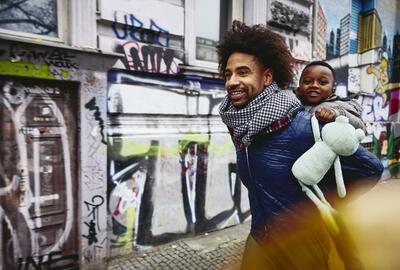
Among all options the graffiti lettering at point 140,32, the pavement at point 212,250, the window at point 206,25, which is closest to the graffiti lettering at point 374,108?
the pavement at point 212,250

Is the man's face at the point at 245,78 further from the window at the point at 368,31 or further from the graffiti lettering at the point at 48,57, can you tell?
the window at the point at 368,31

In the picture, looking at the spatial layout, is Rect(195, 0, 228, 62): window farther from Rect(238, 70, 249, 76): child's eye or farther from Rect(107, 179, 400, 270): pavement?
Rect(238, 70, 249, 76): child's eye

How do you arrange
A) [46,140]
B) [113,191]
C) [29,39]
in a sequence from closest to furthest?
1. [29,39]
2. [46,140]
3. [113,191]

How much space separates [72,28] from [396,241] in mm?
4938

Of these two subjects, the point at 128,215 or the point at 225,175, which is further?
the point at 225,175

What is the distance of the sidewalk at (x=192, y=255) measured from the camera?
13.1 feet

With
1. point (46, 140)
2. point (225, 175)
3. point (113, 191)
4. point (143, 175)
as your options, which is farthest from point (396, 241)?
point (46, 140)

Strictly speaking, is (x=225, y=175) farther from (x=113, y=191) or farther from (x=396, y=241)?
(x=396, y=241)

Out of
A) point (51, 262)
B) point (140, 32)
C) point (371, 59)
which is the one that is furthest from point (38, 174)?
point (371, 59)

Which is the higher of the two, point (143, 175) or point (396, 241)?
point (143, 175)

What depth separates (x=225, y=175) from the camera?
516 cm

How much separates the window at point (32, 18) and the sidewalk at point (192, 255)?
282 centimetres

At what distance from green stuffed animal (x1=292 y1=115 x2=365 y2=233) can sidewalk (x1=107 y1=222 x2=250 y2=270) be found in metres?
2.38

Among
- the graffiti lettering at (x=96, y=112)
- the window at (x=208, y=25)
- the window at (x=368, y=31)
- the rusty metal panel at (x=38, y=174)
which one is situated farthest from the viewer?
the window at (x=368, y=31)
